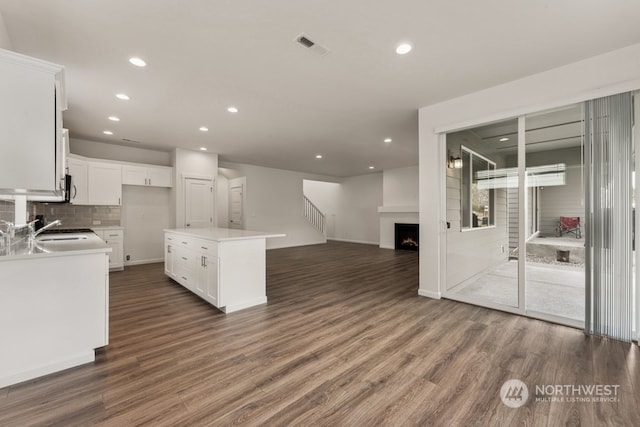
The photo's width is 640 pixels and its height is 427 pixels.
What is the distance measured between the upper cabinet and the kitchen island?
1.76ft

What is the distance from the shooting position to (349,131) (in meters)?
5.04

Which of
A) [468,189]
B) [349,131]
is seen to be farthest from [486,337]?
[349,131]

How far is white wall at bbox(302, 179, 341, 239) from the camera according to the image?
1129 centimetres

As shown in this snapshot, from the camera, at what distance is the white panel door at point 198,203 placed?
632cm

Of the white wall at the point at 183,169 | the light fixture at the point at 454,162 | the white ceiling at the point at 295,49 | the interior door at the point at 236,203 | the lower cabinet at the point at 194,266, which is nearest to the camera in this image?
the white ceiling at the point at 295,49

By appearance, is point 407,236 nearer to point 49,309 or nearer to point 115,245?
point 115,245

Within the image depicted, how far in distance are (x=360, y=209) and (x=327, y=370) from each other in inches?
336

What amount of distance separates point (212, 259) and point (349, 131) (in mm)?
3352

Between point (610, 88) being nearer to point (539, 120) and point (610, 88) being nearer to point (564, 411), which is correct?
point (539, 120)

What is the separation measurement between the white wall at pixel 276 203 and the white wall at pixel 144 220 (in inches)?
83.2

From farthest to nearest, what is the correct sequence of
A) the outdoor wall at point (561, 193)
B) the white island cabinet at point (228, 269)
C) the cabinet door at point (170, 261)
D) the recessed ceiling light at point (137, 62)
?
the cabinet door at point (170, 261) < the white island cabinet at point (228, 269) < the outdoor wall at point (561, 193) < the recessed ceiling light at point (137, 62)

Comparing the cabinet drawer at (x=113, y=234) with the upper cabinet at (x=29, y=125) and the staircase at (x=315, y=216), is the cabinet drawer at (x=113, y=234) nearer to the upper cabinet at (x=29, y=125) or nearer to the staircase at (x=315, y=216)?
the upper cabinet at (x=29, y=125)
